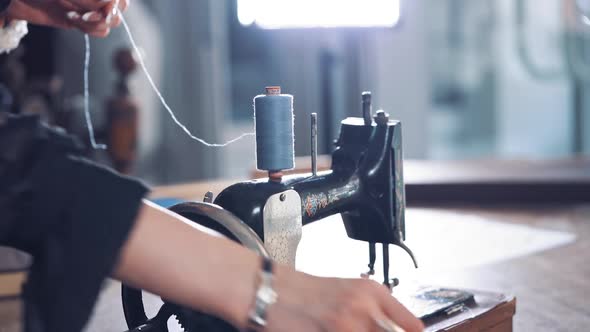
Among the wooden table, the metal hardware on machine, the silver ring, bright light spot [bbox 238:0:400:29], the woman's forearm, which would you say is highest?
bright light spot [bbox 238:0:400:29]

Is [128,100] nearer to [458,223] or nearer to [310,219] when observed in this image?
[458,223]

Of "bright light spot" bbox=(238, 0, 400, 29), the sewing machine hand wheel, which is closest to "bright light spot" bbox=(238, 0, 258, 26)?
"bright light spot" bbox=(238, 0, 400, 29)

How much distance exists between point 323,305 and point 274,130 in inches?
13.7


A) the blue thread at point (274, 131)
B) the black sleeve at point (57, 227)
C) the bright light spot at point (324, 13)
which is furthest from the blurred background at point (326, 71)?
the black sleeve at point (57, 227)

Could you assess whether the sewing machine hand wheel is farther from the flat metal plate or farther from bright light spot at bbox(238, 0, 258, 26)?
bright light spot at bbox(238, 0, 258, 26)

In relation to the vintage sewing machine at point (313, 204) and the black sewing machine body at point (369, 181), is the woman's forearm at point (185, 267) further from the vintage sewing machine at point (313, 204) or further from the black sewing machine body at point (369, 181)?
the black sewing machine body at point (369, 181)

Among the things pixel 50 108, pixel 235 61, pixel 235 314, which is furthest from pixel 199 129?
pixel 235 61

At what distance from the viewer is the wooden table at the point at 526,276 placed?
1.26 m

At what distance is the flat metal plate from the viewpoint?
102 centimetres

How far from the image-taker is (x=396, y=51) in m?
4.83

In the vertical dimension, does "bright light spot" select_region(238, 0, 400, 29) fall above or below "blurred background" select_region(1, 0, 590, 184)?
above

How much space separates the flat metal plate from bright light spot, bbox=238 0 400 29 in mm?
2935

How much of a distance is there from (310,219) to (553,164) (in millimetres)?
1896

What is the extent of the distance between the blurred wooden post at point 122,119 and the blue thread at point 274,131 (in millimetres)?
2895
